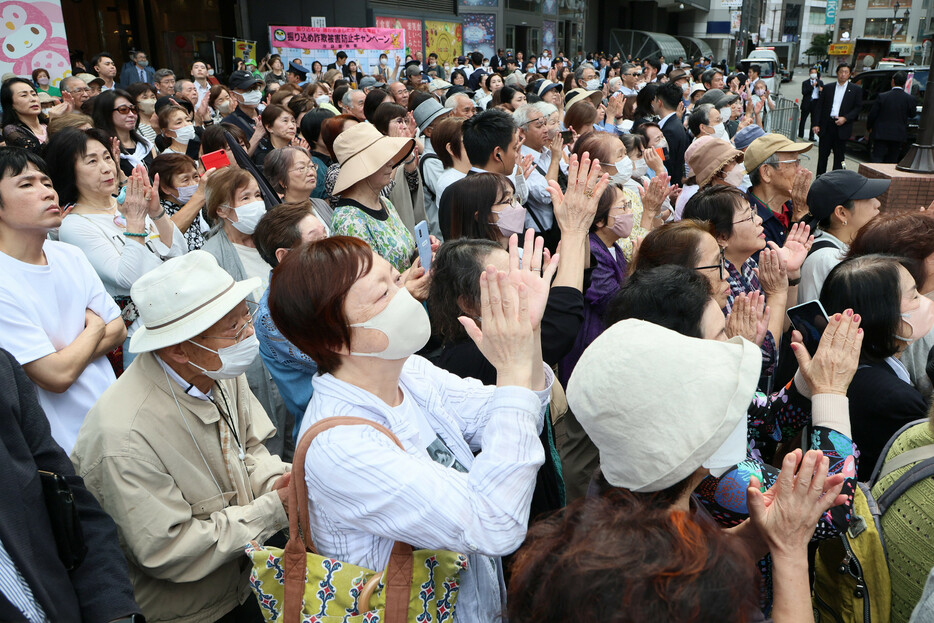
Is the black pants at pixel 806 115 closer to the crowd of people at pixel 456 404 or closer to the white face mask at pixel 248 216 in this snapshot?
the crowd of people at pixel 456 404

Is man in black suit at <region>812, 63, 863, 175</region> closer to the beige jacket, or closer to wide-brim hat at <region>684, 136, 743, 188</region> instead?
wide-brim hat at <region>684, 136, 743, 188</region>

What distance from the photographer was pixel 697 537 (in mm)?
1206

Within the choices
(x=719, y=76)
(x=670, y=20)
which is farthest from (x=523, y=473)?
(x=670, y=20)

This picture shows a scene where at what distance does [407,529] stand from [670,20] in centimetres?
5585

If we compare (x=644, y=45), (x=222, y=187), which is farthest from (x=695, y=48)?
(x=222, y=187)

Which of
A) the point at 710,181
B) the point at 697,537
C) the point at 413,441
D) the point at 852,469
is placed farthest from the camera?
the point at 710,181

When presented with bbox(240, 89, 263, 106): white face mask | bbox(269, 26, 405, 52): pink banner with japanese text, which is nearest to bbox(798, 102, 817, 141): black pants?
bbox(269, 26, 405, 52): pink banner with japanese text

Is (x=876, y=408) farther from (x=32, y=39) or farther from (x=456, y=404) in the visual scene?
(x=32, y=39)

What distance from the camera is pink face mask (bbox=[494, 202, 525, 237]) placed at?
11.7 ft

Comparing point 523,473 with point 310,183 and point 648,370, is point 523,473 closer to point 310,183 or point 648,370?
point 648,370

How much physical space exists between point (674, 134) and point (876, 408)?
6.28 meters

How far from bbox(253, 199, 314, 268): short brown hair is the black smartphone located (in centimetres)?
225

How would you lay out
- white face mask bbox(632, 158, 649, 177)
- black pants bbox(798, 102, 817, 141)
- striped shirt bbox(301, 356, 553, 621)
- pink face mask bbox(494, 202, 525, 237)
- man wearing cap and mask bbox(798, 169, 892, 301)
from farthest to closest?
black pants bbox(798, 102, 817, 141), white face mask bbox(632, 158, 649, 177), man wearing cap and mask bbox(798, 169, 892, 301), pink face mask bbox(494, 202, 525, 237), striped shirt bbox(301, 356, 553, 621)

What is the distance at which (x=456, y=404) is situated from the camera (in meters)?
2.01
